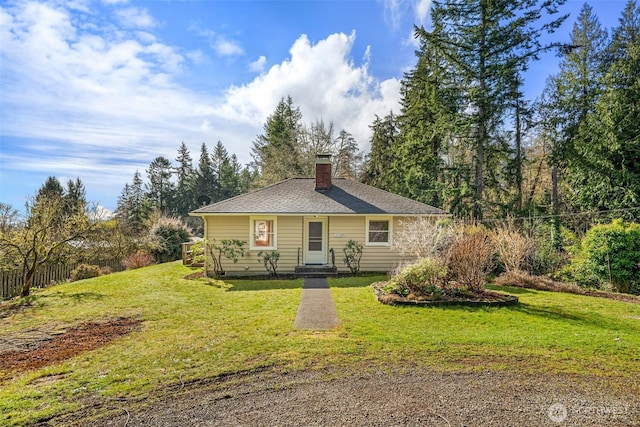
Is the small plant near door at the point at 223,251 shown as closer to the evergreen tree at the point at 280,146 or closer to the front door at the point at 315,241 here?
the front door at the point at 315,241

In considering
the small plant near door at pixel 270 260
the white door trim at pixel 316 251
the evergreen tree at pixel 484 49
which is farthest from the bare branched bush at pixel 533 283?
the small plant near door at pixel 270 260

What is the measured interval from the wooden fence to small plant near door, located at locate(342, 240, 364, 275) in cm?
1144

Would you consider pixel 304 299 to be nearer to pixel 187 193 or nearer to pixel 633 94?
pixel 633 94

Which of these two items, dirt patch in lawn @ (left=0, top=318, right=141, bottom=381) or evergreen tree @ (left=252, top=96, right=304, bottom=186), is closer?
dirt patch in lawn @ (left=0, top=318, right=141, bottom=381)

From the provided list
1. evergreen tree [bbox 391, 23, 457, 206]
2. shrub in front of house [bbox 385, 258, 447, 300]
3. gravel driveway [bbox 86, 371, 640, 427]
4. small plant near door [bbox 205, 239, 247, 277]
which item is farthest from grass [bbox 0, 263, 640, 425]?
evergreen tree [bbox 391, 23, 457, 206]

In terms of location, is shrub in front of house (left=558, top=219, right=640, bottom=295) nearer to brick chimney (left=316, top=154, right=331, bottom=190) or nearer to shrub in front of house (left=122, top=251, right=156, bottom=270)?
brick chimney (left=316, top=154, right=331, bottom=190)

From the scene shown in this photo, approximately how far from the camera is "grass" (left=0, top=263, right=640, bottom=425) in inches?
161

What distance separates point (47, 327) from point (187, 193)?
1661 inches

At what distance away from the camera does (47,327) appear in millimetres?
6633

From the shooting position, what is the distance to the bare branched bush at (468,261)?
850 centimetres

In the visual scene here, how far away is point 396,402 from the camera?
359 centimetres

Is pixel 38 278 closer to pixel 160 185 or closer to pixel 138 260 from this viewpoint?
pixel 138 260

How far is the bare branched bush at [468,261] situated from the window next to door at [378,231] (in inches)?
186

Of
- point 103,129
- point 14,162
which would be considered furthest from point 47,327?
point 103,129
